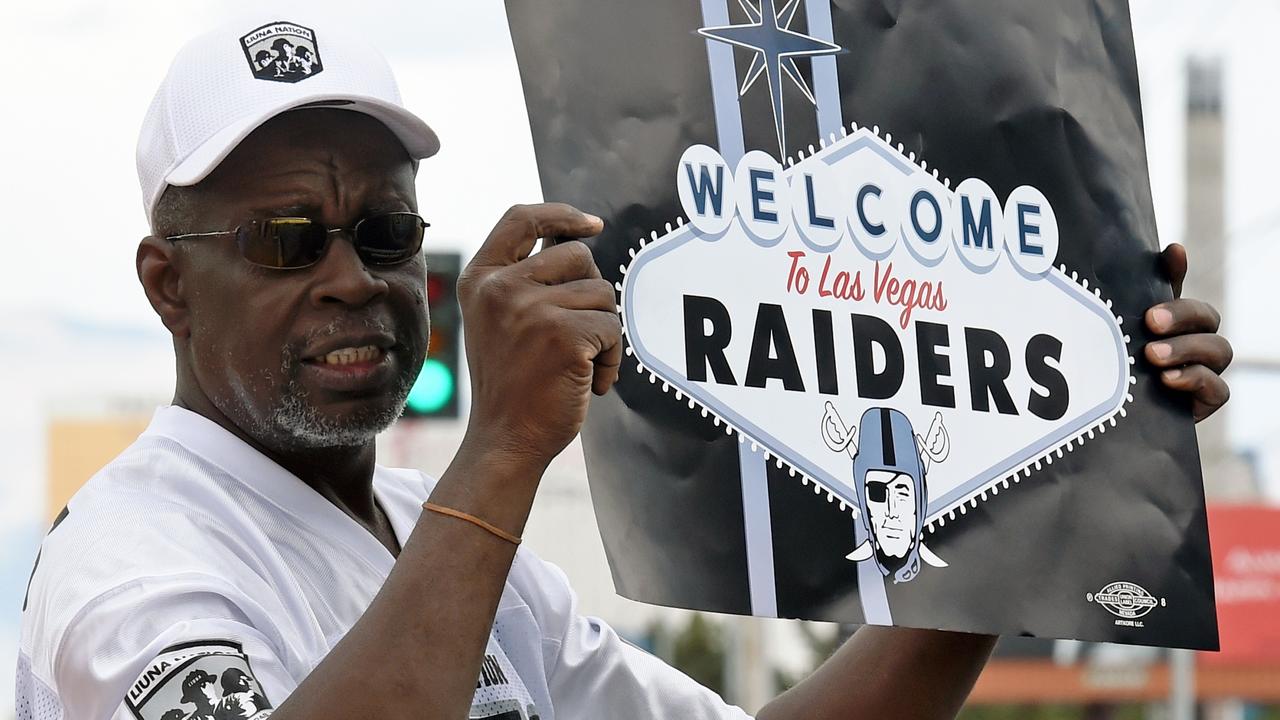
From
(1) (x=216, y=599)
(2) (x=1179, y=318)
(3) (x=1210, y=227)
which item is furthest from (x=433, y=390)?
(3) (x=1210, y=227)

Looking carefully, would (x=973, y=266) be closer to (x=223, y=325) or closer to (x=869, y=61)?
(x=869, y=61)

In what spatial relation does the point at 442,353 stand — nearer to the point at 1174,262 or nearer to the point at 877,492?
the point at 1174,262

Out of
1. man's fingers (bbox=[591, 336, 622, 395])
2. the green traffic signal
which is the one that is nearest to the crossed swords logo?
man's fingers (bbox=[591, 336, 622, 395])

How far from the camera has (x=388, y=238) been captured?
2.18 m

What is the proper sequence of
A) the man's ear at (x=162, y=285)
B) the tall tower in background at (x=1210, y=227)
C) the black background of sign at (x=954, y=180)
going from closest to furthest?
the black background of sign at (x=954, y=180) < the man's ear at (x=162, y=285) < the tall tower in background at (x=1210, y=227)

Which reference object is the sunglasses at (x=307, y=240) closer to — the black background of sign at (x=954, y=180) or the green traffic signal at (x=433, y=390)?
the black background of sign at (x=954, y=180)

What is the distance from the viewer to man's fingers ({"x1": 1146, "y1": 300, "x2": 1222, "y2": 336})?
2.47m

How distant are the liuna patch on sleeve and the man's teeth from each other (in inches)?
19.5

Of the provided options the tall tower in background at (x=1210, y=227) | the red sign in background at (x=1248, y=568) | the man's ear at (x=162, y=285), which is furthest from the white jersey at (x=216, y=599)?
the red sign in background at (x=1248, y=568)

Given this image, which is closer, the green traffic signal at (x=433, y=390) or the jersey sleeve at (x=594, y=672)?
the jersey sleeve at (x=594, y=672)

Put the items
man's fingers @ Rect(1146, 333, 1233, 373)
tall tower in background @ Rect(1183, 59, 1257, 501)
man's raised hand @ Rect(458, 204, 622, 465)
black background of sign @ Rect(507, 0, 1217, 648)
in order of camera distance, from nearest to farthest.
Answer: man's raised hand @ Rect(458, 204, 622, 465)
black background of sign @ Rect(507, 0, 1217, 648)
man's fingers @ Rect(1146, 333, 1233, 373)
tall tower in background @ Rect(1183, 59, 1257, 501)

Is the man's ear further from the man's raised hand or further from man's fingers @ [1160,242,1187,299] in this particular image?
man's fingers @ [1160,242,1187,299]

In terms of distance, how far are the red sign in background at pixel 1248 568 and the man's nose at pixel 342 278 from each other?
2193 cm

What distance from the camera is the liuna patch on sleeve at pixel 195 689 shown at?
67.4 inches
